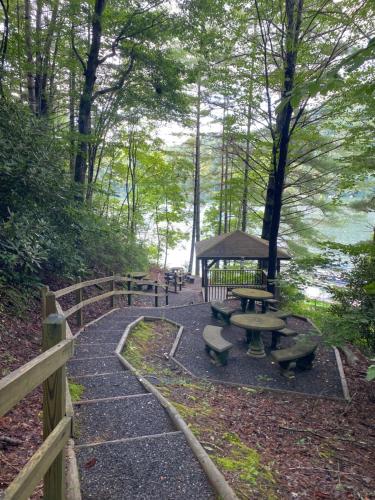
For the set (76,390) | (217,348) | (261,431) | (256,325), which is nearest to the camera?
(76,390)

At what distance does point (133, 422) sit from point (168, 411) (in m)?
0.36

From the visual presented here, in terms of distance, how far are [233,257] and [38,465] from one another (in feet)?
36.1

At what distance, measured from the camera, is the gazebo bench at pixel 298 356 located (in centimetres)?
545

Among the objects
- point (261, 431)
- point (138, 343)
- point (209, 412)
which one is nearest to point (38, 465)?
point (209, 412)

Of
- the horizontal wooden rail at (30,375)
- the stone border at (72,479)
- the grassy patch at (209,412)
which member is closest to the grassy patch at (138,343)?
the grassy patch at (209,412)

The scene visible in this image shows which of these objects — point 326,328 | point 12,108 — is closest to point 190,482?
point 326,328

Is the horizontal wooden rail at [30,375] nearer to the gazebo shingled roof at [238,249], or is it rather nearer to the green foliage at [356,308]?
the green foliage at [356,308]

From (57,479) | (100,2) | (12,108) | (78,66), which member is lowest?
(57,479)

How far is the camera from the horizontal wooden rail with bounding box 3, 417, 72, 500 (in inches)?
47.5

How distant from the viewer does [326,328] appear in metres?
4.82

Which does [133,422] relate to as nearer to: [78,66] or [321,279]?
[321,279]

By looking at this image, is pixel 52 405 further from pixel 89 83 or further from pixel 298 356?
pixel 89 83

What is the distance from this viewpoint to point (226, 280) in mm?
13367

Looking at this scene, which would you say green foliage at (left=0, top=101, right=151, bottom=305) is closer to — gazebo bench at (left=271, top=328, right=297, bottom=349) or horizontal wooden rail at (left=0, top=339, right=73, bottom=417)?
horizontal wooden rail at (left=0, top=339, right=73, bottom=417)
